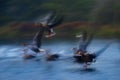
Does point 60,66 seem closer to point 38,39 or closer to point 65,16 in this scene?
point 38,39

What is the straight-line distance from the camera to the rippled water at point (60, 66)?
2836 millimetres

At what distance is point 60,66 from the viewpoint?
291 cm

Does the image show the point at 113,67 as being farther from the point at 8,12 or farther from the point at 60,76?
the point at 8,12

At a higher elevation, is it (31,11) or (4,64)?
(31,11)

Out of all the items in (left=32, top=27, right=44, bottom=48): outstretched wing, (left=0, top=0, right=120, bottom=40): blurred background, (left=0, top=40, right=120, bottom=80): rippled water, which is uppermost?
(left=0, top=0, right=120, bottom=40): blurred background

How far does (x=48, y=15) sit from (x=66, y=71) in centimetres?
40

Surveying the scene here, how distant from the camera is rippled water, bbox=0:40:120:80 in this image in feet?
9.30

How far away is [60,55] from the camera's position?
291 centimetres

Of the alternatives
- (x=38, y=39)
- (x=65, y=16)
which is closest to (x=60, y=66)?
(x=38, y=39)

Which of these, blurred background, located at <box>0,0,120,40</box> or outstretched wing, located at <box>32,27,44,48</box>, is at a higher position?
blurred background, located at <box>0,0,120,40</box>

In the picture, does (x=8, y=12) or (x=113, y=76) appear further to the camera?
(x=8, y=12)

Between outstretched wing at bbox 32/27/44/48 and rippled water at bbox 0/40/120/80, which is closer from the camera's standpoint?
rippled water at bbox 0/40/120/80

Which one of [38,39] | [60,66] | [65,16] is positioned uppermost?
[65,16]

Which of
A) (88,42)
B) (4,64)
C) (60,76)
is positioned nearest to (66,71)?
(60,76)
